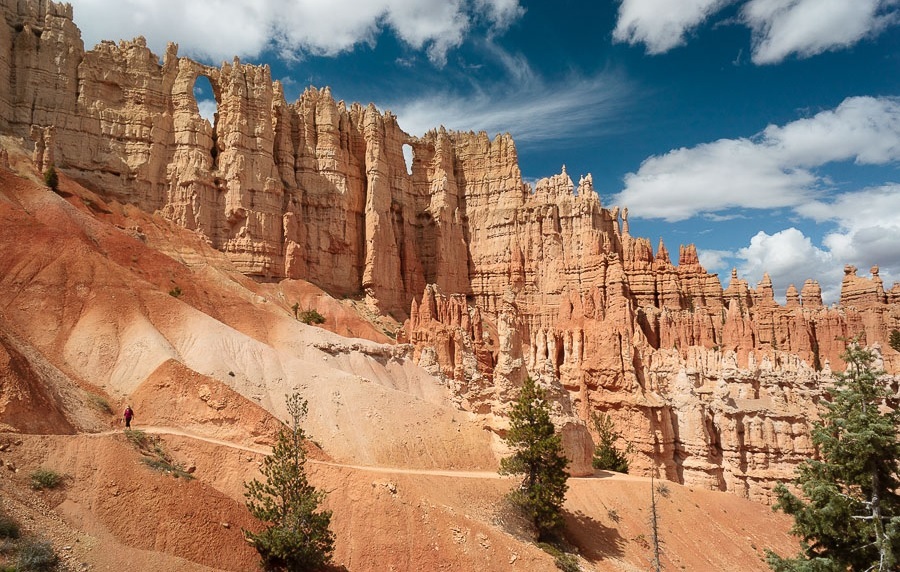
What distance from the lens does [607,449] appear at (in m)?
35.8

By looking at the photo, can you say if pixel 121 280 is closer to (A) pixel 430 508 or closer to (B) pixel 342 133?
(A) pixel 430 508

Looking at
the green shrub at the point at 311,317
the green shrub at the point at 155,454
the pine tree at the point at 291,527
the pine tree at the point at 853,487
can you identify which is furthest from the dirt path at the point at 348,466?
the green shrub at the point at 311,317

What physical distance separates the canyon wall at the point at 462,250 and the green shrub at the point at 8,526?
23257 millimetres

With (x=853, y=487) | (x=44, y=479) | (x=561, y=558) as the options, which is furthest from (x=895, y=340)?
(x=44, y=479)

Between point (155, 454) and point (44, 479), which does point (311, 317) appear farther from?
point (44, 479)

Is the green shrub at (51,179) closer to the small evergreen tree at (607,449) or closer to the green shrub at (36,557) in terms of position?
the green shrub at (36,557)

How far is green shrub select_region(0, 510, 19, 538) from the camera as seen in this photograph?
45.1ft

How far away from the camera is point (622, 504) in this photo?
29.3 m

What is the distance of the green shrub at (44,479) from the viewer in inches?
656

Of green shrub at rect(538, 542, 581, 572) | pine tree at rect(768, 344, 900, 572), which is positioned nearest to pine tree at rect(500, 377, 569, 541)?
green shrub at rect(538, 542, 581, 572)

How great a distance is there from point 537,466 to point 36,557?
62.3 feet

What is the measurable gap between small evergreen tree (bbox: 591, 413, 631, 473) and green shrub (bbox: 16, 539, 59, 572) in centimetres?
2768

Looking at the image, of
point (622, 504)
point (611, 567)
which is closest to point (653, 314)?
point (622, 504)

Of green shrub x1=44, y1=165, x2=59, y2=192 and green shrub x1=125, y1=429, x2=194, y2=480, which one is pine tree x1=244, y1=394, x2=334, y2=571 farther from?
green shrub x1=44, y1=165, x2=59, y2=192
